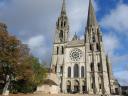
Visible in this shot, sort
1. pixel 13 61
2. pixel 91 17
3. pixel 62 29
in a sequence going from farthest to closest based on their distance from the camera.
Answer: pixel 91 17
pixel 62 29
pixel 13 61

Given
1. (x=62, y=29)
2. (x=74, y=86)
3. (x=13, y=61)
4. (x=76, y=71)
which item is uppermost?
(x=62, y=29)

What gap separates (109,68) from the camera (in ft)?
206

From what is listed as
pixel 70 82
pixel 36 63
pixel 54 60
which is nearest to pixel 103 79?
pixel 70 82

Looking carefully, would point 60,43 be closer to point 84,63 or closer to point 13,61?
point 84,63

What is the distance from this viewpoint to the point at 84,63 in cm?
6181

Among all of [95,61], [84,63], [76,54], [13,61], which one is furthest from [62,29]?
[13,61]

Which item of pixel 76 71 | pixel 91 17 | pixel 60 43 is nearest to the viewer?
pixel 76 71

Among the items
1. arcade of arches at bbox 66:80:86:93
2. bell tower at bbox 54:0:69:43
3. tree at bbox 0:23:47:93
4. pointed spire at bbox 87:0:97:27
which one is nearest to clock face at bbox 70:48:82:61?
bell tower at bbox 54:0:69:43

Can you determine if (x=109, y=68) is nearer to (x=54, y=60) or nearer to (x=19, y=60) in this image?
(x=54, y=60)

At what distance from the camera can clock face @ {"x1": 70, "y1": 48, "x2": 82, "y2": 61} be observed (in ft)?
208

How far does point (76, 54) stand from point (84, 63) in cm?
410

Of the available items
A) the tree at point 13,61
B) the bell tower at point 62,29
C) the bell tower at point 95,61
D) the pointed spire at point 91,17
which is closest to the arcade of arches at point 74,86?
the bell tower at point 95,61

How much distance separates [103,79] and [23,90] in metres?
24.8

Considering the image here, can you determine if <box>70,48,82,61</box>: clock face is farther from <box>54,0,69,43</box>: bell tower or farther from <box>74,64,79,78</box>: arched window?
<box>54,0,69,43</box>: bell tower
